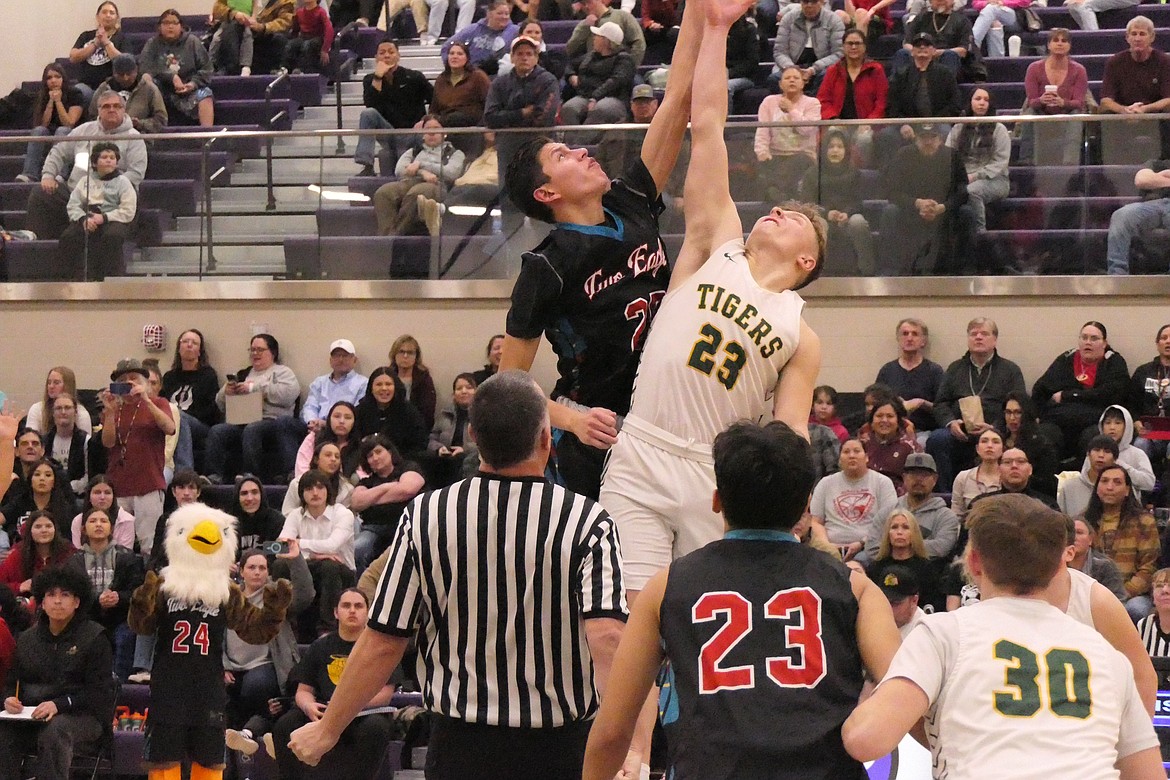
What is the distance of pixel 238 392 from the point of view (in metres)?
14.4

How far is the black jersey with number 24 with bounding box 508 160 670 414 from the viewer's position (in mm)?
5234

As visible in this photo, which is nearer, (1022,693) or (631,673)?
(1022,693)

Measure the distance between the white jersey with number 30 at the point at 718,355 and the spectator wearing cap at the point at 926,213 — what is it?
8537 mm

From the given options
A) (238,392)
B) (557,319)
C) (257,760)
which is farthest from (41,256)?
(557,319)

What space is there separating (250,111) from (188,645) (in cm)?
934

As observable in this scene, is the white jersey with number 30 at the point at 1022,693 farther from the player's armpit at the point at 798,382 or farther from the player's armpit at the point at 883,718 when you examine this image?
the player's armpit at the point at 798,382

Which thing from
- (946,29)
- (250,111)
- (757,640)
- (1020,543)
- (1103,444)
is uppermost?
(946,29)

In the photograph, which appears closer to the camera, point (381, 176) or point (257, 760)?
point (257, 760)

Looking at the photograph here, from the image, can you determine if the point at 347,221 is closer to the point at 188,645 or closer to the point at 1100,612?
the point at 188,645

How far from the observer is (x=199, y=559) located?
988 centimetres

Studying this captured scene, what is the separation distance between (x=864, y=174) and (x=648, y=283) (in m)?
A: 8.21

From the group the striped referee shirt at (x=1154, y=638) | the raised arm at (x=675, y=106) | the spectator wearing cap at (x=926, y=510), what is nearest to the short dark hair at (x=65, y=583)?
the spectator wearing cap at (x=926, y=510)

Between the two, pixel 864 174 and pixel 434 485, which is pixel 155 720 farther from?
pixel 864 174

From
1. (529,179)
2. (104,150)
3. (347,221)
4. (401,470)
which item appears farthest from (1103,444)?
(104,150)
